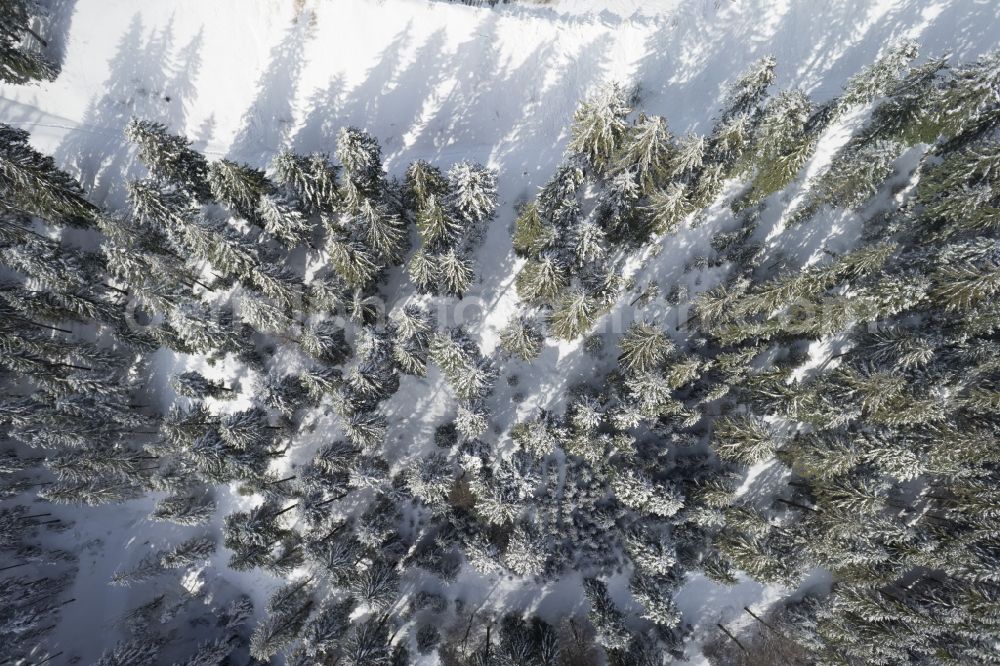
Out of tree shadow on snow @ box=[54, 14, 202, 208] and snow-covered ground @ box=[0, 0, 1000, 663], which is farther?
tree shadow on snow @ box=[54, 14, 202, 208]

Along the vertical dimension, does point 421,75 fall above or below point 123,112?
above

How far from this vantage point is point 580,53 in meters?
26.8

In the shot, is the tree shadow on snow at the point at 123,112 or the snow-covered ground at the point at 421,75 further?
the tree shadow on snow at the point at 123,112

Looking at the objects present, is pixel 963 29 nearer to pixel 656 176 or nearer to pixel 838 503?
pixel 656 176

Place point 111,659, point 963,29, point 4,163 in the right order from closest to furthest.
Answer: point 4,163, point 963,29, point 111,659

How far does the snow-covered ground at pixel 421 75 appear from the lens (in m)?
26.3

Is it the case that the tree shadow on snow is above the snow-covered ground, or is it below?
below

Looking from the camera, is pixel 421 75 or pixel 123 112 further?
pixel 123 112

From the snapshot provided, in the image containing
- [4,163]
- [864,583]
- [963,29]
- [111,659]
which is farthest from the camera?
[111,659]

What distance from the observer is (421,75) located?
89.3ft

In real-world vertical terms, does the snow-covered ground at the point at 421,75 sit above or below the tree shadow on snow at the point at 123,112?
above

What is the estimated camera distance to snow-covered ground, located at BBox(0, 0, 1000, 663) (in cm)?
2631

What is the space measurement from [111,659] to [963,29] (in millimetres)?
66761

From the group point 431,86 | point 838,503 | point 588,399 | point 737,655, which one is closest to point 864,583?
point 838,503
